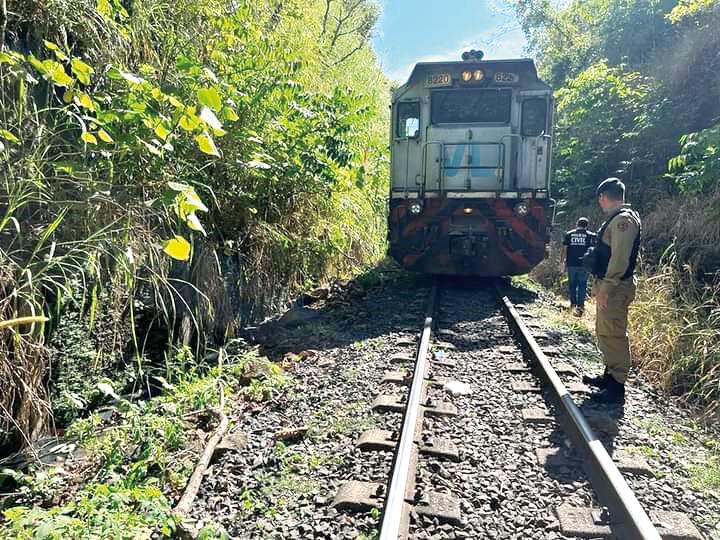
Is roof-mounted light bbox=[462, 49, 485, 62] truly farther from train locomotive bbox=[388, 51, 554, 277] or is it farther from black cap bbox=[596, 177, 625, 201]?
black cap bbox=[596, 177, 625, 201]

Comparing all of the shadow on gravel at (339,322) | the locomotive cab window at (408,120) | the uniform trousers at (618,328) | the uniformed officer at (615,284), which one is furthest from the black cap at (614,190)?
the locomotive cab window at (408,120)

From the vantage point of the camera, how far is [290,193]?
22.1ft

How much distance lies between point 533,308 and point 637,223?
336cm

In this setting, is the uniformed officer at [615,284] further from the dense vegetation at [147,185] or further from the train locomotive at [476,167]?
the train locomotive at [476,167]

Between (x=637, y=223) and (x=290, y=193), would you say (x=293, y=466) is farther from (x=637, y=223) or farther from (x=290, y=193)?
(x=290, y=193)

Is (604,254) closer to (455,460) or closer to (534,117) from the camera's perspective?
(455,460)

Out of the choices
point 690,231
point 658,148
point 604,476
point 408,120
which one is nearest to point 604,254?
point 604,476

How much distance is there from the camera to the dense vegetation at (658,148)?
17.0 feet

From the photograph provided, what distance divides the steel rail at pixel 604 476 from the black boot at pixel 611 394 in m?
0.25

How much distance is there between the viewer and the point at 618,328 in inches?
159

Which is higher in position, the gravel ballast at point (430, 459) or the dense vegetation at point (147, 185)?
the dense vegetation at point (147, 185)

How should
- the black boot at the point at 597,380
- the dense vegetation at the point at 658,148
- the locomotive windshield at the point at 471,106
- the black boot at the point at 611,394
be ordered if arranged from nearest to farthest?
the black boot at the point at 611,394, the black boot at the point at 597,380, the dense vegetation at the point at 658,148, the locomotive windshield at the point at 471,106

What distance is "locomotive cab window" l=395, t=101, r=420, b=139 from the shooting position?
27.9 ft

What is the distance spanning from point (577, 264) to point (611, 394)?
3778mm
